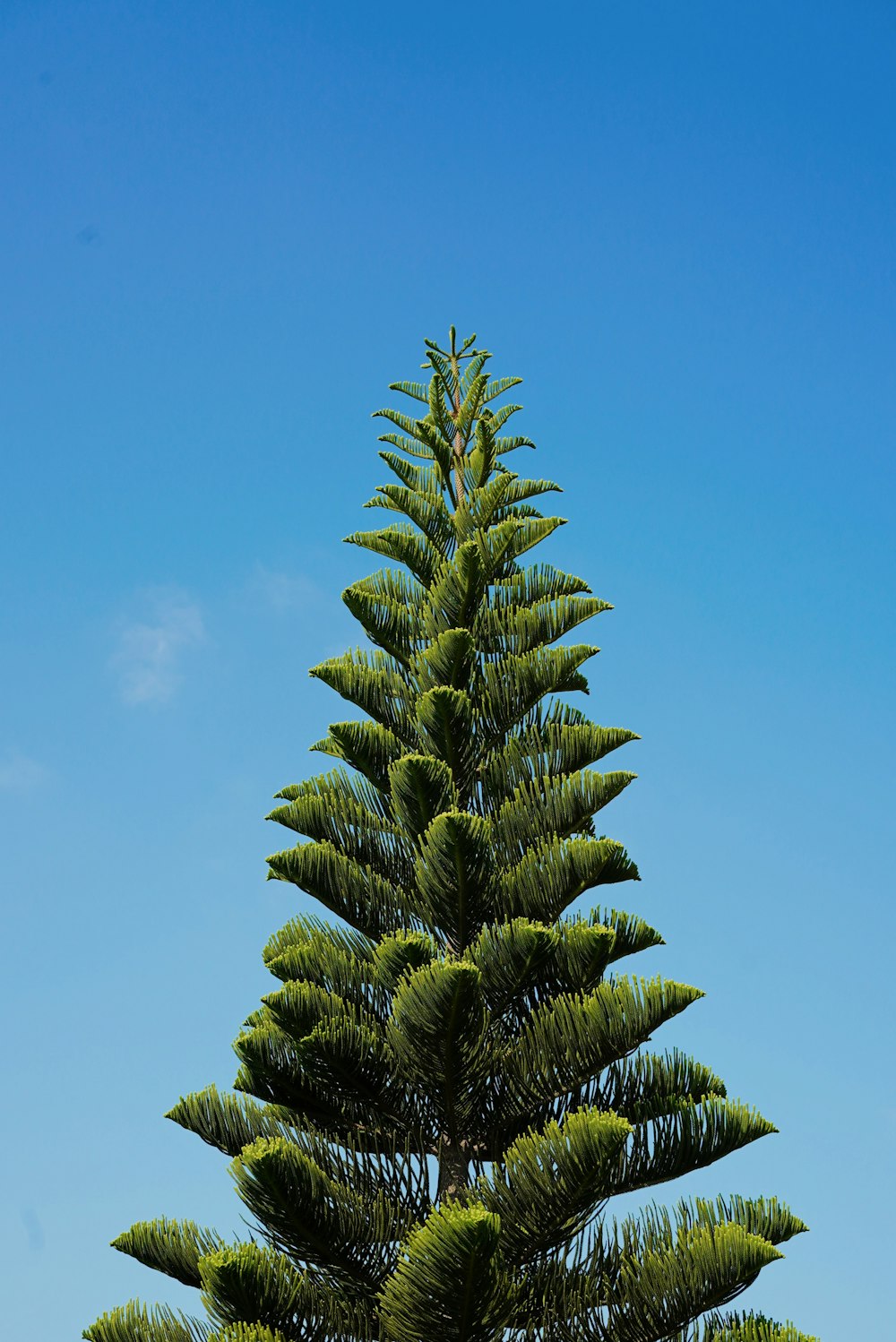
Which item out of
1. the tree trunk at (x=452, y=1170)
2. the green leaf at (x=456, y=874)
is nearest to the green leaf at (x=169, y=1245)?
the tree trunk at (x=452, y=1170)

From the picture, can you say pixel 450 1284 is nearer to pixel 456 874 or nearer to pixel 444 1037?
pixel 444 1037

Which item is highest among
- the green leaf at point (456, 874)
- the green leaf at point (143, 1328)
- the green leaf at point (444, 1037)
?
the green leaf at point (456, 874)

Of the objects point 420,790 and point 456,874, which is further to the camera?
point 420,790

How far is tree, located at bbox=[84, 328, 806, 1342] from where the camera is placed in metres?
4.45

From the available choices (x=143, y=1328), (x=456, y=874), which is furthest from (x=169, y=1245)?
(x=456, y=874)

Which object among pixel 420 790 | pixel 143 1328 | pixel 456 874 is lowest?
pixel 143 1328

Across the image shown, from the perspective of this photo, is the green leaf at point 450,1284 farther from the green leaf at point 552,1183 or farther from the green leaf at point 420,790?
the green leaf at point 420,790

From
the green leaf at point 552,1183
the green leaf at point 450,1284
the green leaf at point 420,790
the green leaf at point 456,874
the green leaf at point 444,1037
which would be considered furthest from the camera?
the green leaf at point 420,790

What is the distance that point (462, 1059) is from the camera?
4957mm

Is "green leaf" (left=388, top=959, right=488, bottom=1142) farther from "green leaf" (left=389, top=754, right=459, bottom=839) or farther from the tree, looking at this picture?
"green leaf" (left=389, top=754, right=459, bottom=839)

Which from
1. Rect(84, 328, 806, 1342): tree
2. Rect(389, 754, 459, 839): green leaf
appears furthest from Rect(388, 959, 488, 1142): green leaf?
Rect(389, 754, 459, 839): green leaf

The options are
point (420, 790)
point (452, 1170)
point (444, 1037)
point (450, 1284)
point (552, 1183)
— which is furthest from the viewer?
point (420, 790)

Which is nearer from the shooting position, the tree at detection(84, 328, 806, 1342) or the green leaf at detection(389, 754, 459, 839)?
the tree at detection(84, 328, 806, 1342)

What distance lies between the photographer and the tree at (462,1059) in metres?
4.45
